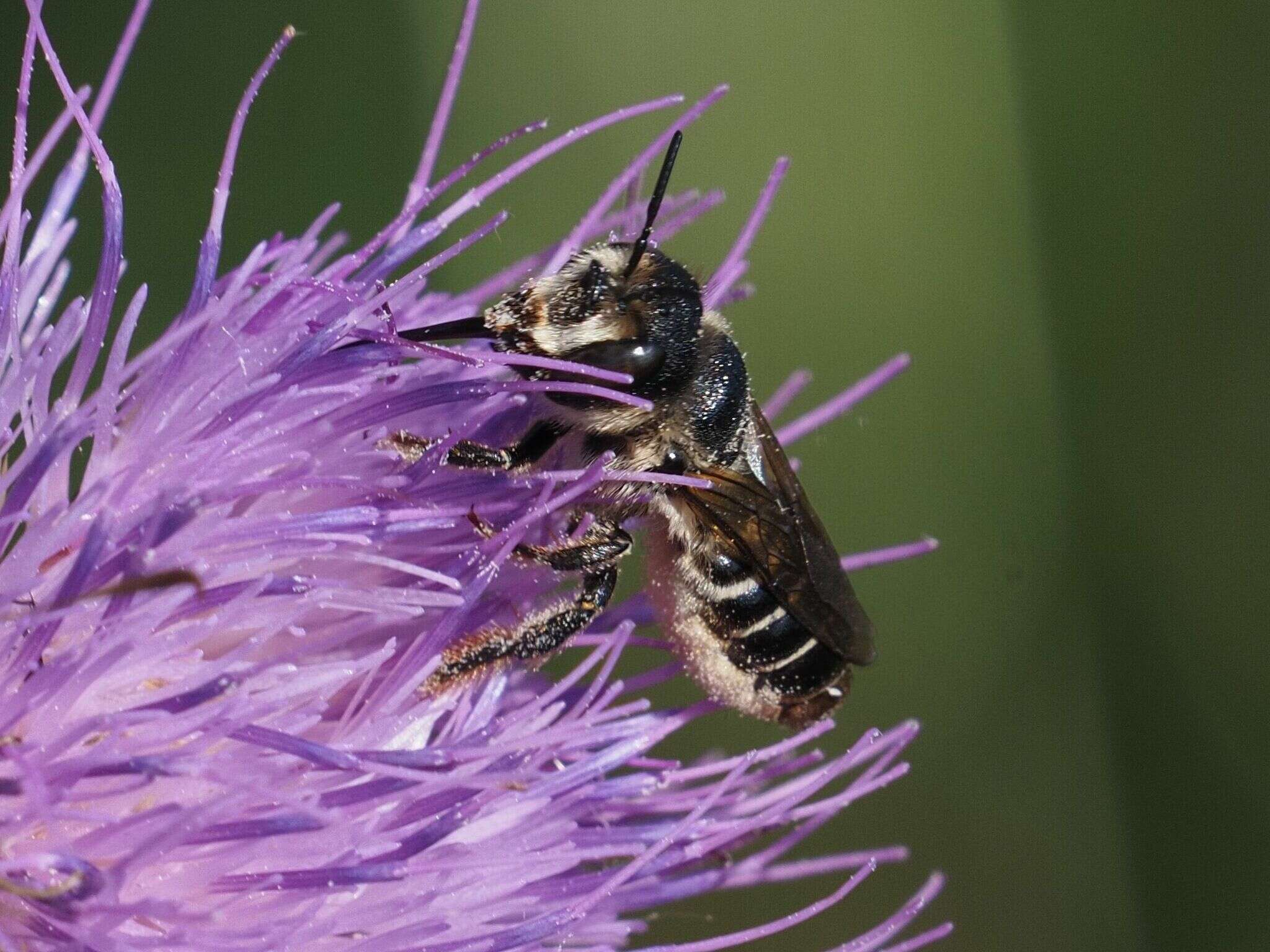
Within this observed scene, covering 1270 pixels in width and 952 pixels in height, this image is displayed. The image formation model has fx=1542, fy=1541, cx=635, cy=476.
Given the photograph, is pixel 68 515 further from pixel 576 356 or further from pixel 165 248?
pixel 165 248

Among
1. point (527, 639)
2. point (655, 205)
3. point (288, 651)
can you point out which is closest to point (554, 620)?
point (527, 639)

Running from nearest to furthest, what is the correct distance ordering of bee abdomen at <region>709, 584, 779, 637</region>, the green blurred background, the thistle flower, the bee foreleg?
the thistle flower < the bee foreleg < bee abdomen at <region>709, 584, 779, 637</region> < the green blurred background

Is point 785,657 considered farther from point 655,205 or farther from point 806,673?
point 655,205

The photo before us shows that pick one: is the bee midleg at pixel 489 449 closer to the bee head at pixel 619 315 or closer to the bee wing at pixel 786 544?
the bee head at pixel 619 315

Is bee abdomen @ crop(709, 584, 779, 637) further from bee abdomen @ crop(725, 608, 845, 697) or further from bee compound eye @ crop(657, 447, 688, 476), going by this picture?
bee compound eye @ crop(657, 447, 688, 476)

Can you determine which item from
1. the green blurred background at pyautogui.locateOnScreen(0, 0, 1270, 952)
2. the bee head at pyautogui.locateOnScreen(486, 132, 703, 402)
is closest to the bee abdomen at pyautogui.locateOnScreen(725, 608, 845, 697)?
the bee head at pyautogui.locateOnScreen(486, 132, 703, 402)

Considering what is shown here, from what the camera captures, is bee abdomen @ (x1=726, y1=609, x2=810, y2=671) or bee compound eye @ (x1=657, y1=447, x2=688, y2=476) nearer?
bee compound eye @ (x1=657, y1=447, x2=688, y2=476)
